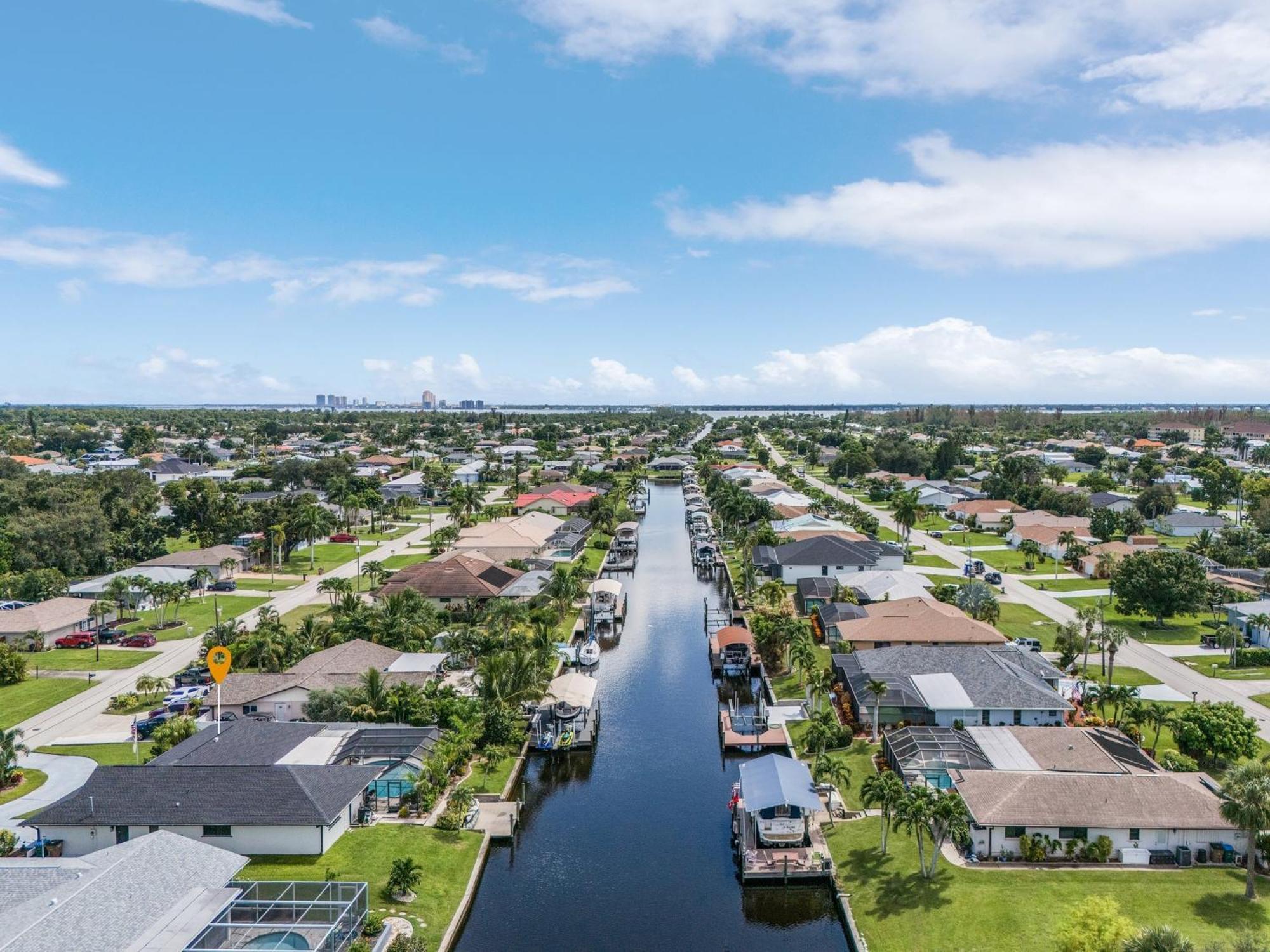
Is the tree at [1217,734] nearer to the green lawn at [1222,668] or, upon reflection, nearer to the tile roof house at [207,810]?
the green lawn at [1222,668]

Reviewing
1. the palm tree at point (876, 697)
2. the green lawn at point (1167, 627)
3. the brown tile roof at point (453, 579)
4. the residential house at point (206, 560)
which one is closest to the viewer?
the palm tree at point (876, 697)

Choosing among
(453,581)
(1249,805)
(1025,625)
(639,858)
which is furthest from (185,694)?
(1025,625)

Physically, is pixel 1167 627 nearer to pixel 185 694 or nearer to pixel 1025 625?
pixel 1025 625

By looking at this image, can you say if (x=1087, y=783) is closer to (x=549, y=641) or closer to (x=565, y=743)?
(x=565, y=743)

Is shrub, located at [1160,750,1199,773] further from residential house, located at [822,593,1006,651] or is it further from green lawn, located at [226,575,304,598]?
green lawn, located at [226,575,304,598]

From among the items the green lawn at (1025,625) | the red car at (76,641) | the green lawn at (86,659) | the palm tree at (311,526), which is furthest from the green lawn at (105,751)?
the green lawn at (1025,625)
